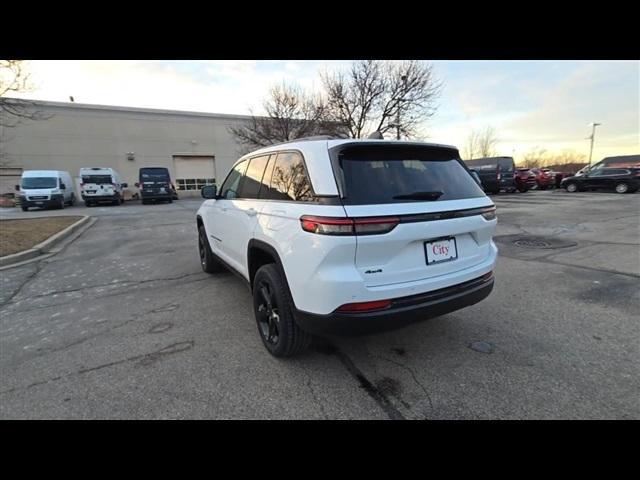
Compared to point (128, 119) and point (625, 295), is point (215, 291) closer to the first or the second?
point (625, 295)

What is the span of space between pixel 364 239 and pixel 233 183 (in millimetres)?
2685

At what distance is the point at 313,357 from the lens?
2896 mm

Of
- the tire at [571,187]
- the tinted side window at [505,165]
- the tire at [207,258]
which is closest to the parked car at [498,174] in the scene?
the tinted side window at [505,165]

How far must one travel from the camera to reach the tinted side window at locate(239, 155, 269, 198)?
342 cm

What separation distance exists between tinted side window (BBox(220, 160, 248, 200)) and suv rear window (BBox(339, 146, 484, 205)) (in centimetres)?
203

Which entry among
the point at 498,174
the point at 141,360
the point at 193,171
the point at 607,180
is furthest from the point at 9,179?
the point at 607,180

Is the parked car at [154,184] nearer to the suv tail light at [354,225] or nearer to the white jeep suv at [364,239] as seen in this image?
the white jeep suv at [364,239]

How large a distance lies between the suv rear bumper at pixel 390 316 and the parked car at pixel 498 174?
22.6m

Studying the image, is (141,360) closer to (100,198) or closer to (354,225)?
(354,225)

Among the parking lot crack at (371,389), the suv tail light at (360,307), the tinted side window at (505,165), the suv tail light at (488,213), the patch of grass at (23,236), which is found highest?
the tinted side window at (505,165)

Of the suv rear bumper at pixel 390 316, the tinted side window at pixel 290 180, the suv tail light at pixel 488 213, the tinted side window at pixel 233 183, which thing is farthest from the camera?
the tinted side window at pixel 233 183

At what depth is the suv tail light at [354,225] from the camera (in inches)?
82.7
